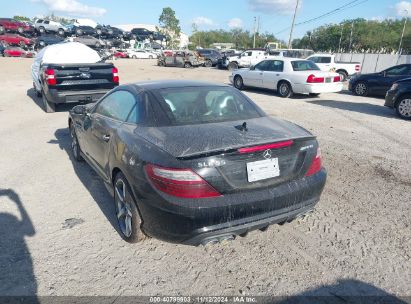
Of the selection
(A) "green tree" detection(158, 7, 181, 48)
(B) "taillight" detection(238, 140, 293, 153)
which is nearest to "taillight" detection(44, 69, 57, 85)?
(B) "taillight" detection(238, 140, 293, 153)

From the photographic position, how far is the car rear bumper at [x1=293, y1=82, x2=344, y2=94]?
12219mm

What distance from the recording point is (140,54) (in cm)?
4616

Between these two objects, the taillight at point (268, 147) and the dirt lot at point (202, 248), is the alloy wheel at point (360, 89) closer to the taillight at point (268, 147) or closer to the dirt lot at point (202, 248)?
the dirt lot at point (202, 248)

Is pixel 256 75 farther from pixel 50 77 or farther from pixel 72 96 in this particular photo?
pixel 50 77

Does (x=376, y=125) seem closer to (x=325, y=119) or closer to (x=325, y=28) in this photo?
(x=325, y=119)

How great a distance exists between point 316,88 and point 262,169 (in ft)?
34.6

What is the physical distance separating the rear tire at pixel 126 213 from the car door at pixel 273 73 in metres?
11.1

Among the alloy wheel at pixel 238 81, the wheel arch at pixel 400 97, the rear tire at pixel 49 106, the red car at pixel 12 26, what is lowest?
the rear tire at pixel 49 106

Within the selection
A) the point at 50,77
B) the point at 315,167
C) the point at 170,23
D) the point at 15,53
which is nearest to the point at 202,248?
the point at 315,167

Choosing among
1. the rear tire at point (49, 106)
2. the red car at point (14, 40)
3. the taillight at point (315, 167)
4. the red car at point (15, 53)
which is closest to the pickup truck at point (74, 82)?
the rear tire at point (49, 106)

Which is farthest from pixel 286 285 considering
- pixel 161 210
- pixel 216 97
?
pixel 216 97

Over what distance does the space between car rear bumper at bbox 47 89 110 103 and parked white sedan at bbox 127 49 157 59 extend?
3872 cm

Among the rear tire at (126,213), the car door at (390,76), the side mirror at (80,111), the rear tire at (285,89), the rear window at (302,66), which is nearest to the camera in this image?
the rear tire at (126,213)

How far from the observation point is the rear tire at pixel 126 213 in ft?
9.58
